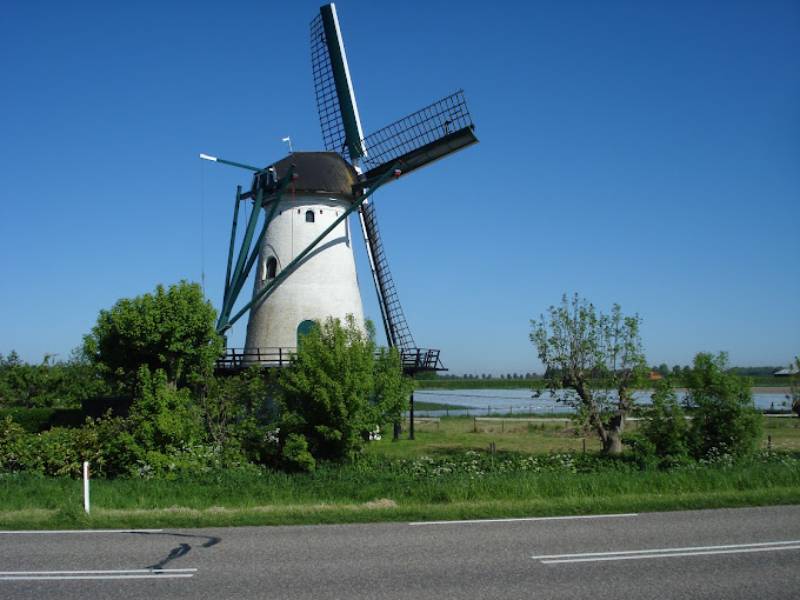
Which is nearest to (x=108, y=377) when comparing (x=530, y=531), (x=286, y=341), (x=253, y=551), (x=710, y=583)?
(x=286, y=341)

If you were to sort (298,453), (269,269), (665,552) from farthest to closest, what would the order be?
(269,269) < (298,453) < (665,552)

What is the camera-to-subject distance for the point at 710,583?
7637mm

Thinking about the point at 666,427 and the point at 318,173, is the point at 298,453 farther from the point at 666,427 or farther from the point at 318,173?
the point at 318,173

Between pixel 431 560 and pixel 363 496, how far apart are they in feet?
18.3

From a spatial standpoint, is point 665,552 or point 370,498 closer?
point 665,552

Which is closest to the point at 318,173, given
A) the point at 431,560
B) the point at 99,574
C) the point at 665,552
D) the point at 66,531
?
the point at 66,531

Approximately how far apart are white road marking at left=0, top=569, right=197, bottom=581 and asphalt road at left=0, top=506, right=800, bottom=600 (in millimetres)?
12

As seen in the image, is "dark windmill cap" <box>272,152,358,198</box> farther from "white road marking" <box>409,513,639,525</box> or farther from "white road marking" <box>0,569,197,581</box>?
"white road marking" <box>0,569,197,581</box>

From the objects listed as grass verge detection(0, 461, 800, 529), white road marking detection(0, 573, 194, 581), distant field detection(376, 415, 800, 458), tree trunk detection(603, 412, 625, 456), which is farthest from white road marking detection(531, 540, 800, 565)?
tree trunk detection(603, 412, 625, 456)

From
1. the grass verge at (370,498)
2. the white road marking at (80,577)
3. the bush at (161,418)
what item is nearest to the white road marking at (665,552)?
the grass verge at (370,498)

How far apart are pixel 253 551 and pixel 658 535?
5675 millimetres

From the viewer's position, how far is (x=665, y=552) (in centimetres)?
898

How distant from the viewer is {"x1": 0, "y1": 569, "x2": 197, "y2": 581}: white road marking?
26.7 ft

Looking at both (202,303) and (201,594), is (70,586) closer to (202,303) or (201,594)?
(201,594)
